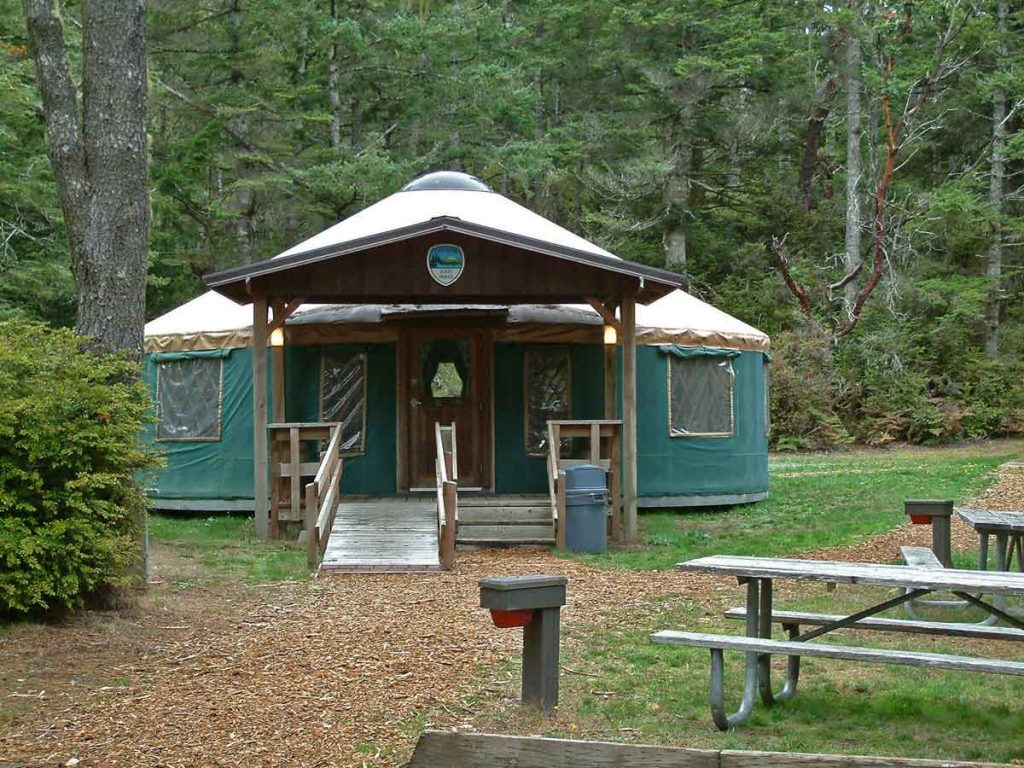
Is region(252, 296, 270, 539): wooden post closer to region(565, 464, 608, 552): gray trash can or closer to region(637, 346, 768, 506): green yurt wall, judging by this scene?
region(565, 464, 608, 552): gray trash can

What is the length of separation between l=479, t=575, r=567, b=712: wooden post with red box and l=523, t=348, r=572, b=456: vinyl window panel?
8192 millimetres

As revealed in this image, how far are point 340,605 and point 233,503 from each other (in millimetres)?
5629

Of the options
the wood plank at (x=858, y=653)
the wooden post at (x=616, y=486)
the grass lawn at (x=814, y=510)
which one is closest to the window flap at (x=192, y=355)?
the wooden post at (x=616, y=486)

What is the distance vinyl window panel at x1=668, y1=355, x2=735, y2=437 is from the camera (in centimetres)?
1370

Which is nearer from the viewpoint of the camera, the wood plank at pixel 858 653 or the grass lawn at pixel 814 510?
the wood plank at pixel 858 653

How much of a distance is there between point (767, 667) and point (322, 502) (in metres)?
6.26

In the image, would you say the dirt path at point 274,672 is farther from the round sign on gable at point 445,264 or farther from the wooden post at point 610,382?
the wooden post at point 610,382

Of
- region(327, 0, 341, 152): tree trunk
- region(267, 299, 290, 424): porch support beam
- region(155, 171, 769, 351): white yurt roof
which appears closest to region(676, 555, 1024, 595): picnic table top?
region(267, 299, 290, 424): porch support beam

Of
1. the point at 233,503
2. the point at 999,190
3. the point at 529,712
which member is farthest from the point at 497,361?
the point at 999,190

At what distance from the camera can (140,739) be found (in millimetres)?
4977

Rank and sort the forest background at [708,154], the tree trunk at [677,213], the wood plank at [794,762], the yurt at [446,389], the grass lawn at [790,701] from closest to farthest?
the wood plank at [794,762] → the grass lawn at [790,701] → the yurt at [446,389] → the forest background at [708,154] → the tree trunk at [677,213]

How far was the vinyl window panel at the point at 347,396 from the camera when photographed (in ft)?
43.8

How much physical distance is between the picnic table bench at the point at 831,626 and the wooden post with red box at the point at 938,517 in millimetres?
2848

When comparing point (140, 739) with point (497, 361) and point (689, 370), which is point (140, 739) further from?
point (689, 370)
